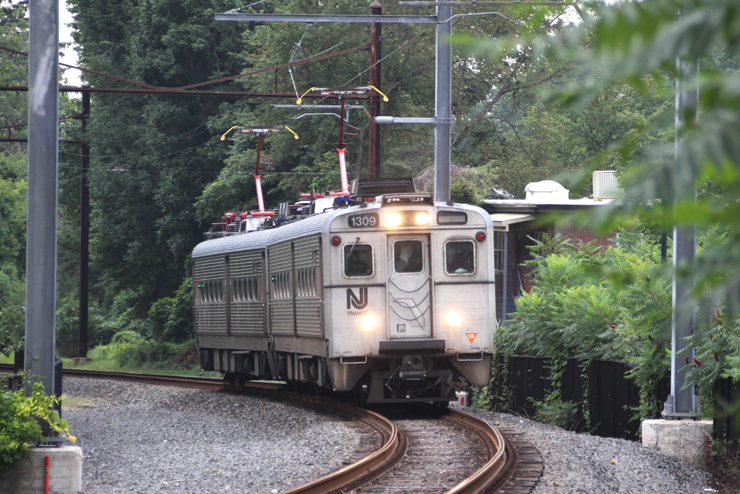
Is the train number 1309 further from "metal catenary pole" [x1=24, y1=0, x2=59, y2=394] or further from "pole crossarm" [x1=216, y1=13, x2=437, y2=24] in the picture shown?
"metal catenary pole" [x1=24, y1=0, x2=59, y2=394]

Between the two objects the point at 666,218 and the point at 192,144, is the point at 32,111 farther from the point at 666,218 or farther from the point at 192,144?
the point at 192,144

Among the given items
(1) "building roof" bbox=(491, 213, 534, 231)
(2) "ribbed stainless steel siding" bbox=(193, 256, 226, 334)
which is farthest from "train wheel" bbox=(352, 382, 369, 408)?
(1) "building roof" bbox=(491, 213, 534, 231)

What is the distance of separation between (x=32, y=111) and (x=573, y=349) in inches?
405

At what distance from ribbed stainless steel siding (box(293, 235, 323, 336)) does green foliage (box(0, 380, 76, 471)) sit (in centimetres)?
683

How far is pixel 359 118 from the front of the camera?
126 feet

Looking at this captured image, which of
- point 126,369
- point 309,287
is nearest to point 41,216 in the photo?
point 309,287

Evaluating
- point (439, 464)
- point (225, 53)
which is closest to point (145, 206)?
point (225, 53)

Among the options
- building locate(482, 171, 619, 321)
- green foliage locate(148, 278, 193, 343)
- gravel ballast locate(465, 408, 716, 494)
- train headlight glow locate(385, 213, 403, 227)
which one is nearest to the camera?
gravel ballast locate(465, 408, 716, 494)

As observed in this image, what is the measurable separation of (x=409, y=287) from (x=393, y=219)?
107cm

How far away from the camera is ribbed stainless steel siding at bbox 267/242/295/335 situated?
17969 millimetres

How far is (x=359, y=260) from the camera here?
15.5 metres

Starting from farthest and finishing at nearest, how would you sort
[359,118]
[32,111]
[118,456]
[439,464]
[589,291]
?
[359,118], [589,291], [118,456], [439,464], [32,111]

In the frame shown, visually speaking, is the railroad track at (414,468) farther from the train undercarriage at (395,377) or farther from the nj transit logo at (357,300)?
the nj transit logo at (357,300)

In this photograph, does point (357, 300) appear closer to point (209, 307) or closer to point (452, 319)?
point (452, 319)
